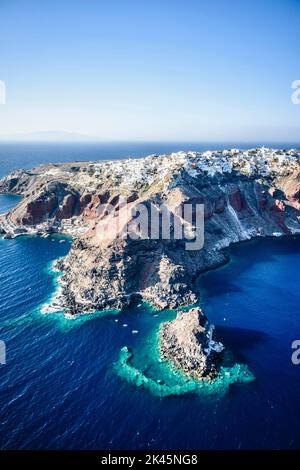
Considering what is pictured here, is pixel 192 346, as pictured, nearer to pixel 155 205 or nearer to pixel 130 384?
pixel 130 384

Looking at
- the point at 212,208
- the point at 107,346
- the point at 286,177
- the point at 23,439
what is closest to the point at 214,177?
the point at 212,208

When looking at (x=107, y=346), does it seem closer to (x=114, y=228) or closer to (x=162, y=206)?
(x=114, y=228)

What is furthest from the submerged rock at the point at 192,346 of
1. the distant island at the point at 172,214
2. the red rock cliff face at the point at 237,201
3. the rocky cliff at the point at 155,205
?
the red rock cliff face at the point at 237,201

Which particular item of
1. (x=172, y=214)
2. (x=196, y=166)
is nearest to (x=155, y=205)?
(x=172, y=214)

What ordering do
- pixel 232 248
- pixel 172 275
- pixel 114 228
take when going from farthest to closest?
pixel 232 248, pixel 114 228, pixel 172 275
